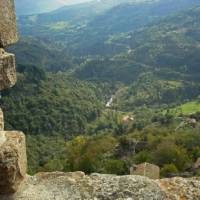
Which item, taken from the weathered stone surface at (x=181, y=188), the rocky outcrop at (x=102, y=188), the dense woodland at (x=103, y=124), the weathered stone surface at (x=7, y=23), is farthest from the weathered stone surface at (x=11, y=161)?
the dense woodland at (x=103, y=124)

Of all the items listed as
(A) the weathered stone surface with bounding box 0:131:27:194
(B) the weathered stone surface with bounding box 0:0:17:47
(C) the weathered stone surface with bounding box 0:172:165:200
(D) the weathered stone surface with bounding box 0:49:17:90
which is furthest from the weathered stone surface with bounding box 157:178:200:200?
(B) the weathered stone surface with bounding box 0:0:17:47

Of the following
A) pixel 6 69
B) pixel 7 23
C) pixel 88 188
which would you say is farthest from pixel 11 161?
pixel 7 23

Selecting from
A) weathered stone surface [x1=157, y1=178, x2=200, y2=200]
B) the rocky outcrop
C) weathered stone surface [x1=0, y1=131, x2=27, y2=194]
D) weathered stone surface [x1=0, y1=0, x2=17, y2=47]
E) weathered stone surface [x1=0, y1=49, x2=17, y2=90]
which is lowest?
weathered stone surface [x1=157, y1=178, x2=200, y2=200]

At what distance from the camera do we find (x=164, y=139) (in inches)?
2499

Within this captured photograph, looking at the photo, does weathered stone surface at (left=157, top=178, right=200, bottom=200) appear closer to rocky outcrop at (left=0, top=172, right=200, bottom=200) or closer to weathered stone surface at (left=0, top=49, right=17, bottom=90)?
rocky outcrop at (left=0, top=172, right=200, bottom=200)

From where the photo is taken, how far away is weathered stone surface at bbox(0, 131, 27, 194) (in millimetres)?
6168

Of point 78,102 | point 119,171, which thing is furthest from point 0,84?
point 78,102

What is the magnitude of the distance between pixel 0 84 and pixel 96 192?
2.27 metres

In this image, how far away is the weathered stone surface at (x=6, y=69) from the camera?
7152 mm

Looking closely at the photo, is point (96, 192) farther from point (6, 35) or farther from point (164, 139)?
point (164, 139)

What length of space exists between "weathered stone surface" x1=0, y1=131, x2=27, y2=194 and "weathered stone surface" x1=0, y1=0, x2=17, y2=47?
157 cm

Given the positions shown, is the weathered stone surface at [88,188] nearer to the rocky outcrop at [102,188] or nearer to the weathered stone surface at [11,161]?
the rocky outcrop at [102,188]

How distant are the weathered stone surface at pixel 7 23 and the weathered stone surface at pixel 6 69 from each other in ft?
0.70

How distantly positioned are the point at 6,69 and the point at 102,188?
93.2 inches
